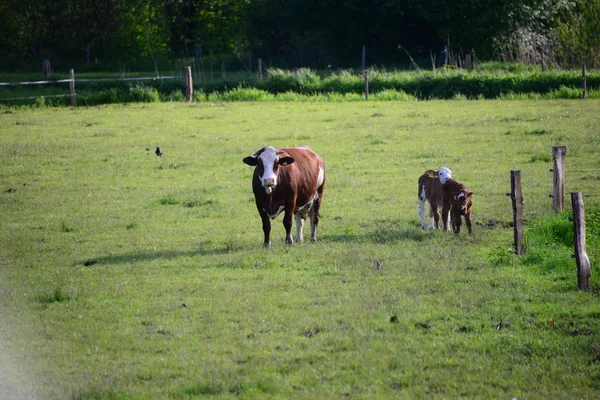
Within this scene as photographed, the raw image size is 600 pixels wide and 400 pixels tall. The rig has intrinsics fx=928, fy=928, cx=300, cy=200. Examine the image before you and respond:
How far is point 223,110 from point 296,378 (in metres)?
28.0

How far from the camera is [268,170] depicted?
13.8 meters

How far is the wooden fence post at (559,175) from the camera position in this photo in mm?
14461

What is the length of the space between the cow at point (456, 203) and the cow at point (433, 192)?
168 mm

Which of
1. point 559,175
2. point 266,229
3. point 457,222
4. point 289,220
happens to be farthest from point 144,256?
point 559,175

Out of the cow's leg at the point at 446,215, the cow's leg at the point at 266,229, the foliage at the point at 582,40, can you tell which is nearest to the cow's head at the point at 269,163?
the cow's leg at the point at 266,229

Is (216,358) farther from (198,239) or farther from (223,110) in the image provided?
(223,110)

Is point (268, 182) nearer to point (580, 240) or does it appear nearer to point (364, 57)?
point (580, 240)

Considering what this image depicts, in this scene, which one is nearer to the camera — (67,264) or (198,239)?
(67,264)

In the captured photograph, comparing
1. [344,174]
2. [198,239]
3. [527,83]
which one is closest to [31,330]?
[198,239]

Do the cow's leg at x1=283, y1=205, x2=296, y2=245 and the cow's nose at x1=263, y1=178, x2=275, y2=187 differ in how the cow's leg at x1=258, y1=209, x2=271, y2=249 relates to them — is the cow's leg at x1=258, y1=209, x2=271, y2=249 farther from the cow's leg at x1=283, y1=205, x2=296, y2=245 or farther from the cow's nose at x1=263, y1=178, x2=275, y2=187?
the cow's nose at x1=263, y1=178, x2=275, y2=187

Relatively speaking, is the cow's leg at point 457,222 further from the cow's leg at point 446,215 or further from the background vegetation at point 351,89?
the background vegetation at point 351,89

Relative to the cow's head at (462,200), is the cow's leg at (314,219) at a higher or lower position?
lower

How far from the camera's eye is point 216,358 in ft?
28.6

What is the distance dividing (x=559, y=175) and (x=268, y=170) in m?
4.71
